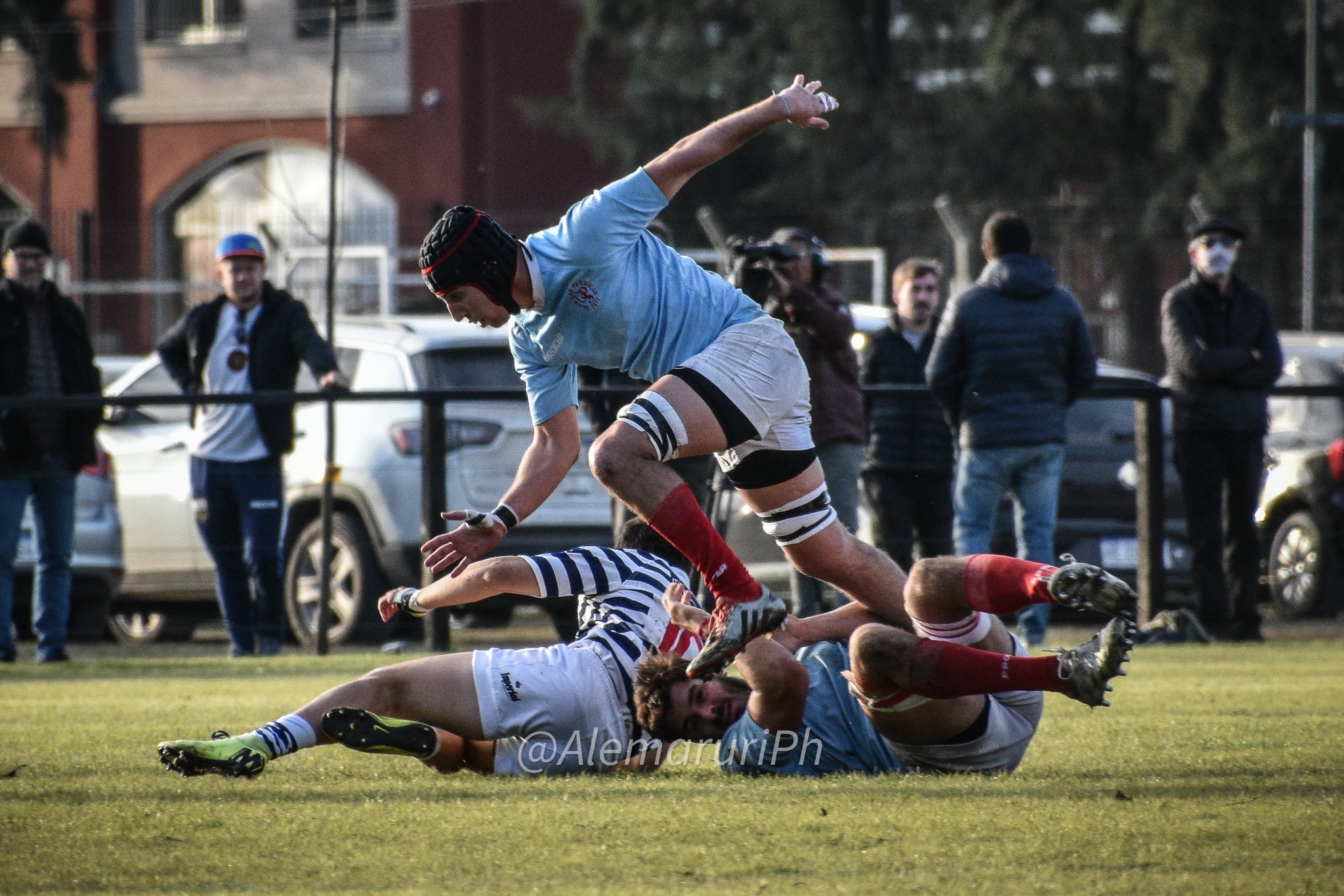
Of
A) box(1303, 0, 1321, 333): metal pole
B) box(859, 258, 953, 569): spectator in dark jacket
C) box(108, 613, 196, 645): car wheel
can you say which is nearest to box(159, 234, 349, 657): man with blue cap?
box(108, 613, 196, 645): car wheel

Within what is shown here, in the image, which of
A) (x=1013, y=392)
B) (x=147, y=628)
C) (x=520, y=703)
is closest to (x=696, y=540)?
(x=520, y=703)

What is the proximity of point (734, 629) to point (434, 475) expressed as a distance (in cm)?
575

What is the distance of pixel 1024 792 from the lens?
4.97m

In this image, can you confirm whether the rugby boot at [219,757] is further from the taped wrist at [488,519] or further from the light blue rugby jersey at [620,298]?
the light blue rugby jersey at [620,298]

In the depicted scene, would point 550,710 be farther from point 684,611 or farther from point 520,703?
point 684,611

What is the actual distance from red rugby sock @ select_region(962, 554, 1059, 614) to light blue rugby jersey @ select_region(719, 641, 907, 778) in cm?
56

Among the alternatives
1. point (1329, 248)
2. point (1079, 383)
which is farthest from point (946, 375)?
point (1329, 248)

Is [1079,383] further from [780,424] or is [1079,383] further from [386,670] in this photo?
[386,670]

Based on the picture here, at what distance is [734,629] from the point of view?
4.88m

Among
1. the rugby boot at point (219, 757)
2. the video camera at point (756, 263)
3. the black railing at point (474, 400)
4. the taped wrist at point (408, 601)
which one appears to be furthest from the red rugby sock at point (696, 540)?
the black railing at point (474, 400)

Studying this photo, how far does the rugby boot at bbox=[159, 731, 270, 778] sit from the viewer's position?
516 cm

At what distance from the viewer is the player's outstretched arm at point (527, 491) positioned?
5.21 meters

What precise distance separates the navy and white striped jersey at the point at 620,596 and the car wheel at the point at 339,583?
5177 mm

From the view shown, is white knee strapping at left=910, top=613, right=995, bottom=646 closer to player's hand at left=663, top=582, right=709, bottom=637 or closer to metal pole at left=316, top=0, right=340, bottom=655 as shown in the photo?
player's hand at left=663, top=582, right=709, bottom=637
